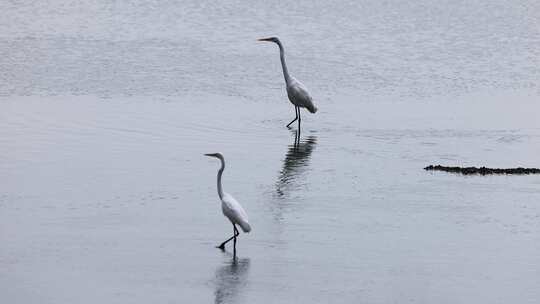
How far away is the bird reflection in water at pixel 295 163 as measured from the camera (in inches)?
675

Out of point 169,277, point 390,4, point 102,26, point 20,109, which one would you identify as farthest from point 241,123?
point 390,4

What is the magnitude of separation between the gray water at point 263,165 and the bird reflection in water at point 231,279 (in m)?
0.03

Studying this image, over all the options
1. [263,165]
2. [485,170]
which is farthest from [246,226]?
[485,170]

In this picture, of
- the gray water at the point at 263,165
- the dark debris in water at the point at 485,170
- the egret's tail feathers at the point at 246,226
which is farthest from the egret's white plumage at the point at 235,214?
the dark debris in water at the point at 485,170

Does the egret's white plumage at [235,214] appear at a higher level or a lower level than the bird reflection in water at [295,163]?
higher

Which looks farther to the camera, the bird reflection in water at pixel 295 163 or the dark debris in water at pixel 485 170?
the dark debris in water at pixel 485 170

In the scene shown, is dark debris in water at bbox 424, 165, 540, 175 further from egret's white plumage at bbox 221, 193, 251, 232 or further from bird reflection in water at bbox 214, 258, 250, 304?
bird reflection in water at bbox 214, 258, 250, 304

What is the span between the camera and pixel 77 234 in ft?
45.6

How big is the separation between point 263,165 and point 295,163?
630 mm

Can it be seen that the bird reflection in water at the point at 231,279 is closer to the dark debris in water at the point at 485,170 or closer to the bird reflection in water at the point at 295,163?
the bird reflection in water at the point at 295,163

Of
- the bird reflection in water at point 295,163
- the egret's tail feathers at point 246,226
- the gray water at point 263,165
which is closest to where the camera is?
the gray water at point 263,165

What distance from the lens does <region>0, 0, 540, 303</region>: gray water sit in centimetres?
1254

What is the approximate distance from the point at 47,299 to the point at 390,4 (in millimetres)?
35402

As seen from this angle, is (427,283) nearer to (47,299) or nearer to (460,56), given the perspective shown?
(47,299)
